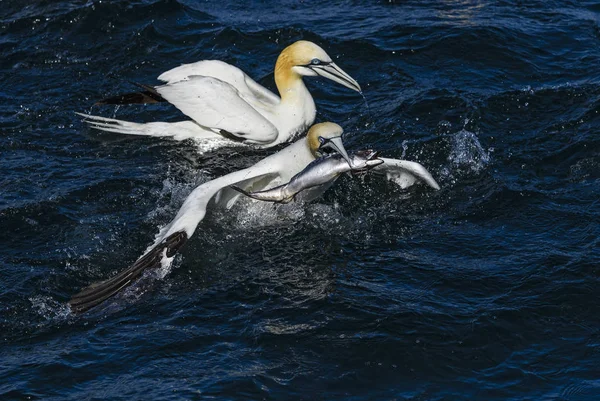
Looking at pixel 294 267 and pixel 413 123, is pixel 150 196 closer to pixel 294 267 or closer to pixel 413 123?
pixel 294 267

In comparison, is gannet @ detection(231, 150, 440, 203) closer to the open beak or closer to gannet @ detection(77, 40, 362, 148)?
gannet @ detection(77, 40, 362, 148)

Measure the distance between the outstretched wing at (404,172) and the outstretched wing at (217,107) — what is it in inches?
68.9

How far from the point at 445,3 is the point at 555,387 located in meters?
7.87

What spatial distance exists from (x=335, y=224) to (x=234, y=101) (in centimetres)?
211

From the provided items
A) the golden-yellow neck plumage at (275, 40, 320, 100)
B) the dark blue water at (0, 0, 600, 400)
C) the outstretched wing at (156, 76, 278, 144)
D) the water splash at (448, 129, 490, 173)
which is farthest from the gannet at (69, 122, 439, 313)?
the golden-yellow neck plumage at (275, 40, 320, 100)

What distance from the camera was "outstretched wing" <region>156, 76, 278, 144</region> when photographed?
10.5 m

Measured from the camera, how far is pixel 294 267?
8391mm

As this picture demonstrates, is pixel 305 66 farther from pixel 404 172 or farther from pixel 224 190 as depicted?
pixel 224 190

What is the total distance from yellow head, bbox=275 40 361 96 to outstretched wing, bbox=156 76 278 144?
0.62m

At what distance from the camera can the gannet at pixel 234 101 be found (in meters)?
10.5

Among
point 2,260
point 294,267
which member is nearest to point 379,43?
point 294,267

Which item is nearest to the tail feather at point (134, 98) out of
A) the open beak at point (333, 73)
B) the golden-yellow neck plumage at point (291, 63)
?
the golden-yellow neck plumage at point (291, 63)

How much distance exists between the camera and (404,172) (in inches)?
361

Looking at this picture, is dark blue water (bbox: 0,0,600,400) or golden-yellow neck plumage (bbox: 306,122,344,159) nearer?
dark blue water (bbox: 0,0,600,400)
